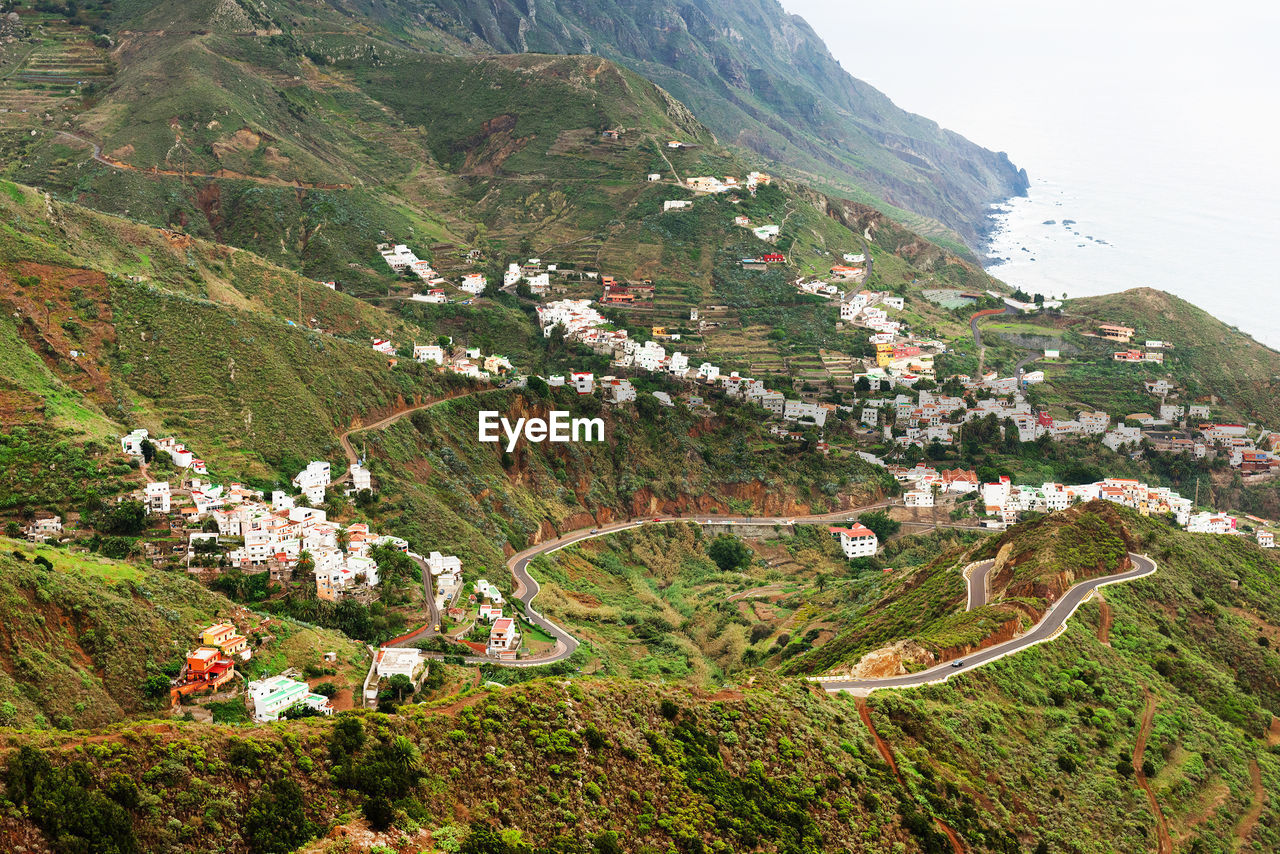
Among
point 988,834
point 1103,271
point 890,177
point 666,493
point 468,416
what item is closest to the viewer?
point 988,834

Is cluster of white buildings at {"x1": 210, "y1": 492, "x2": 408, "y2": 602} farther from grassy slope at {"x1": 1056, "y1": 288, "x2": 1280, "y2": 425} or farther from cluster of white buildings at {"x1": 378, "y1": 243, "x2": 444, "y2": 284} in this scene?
grassy slope at {"x1": 1056, "y1": 288, "x2": 1280, "y2": 425}

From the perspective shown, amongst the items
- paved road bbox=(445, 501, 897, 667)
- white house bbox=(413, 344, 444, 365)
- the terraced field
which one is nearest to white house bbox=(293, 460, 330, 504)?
paved road bbox=(445, 501, 897, 667)

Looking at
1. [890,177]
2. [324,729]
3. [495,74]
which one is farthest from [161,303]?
[890,177]

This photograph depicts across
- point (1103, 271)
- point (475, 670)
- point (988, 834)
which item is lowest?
point (475, 670)

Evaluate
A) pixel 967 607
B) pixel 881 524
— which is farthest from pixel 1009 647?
pixel 881 524

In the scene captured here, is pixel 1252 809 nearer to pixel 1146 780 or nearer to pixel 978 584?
pixel 1146 780

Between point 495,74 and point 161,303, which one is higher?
point 495,74

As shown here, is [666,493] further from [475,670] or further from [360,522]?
[475,670]
